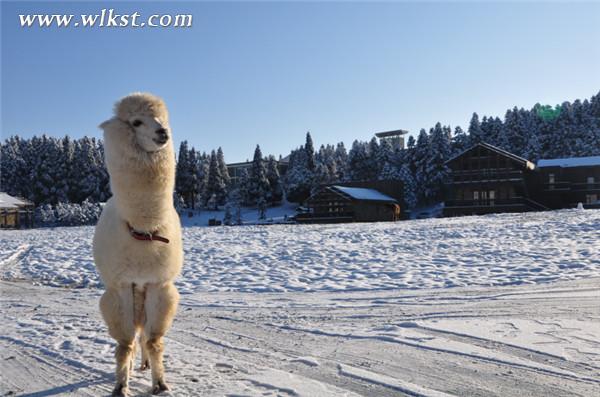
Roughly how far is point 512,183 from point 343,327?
43.2 metres

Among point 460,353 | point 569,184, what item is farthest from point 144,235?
point 569,184

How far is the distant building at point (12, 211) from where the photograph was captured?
46.3m

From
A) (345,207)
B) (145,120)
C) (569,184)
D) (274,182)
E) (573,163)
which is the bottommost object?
(345,207)

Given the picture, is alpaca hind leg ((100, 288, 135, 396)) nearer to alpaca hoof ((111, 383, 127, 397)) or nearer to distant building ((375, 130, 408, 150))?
alpaca hoof ((111, 383, 127, 397))

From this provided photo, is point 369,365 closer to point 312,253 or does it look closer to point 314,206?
point 312,253

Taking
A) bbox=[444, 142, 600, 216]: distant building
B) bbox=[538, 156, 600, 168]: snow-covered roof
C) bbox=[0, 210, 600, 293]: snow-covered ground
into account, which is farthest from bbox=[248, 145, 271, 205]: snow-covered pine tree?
bbox=[0, 210, 600, 293]: snow-covered ground

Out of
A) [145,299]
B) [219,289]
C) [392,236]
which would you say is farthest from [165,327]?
[392,236]

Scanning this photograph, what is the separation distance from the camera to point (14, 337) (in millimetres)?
6207

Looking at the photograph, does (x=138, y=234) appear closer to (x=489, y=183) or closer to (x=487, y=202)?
(x=487, y=202)

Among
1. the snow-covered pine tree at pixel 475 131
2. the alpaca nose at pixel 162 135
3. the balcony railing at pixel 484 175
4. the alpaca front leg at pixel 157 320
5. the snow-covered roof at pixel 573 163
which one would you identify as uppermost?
the snow-covered pine tree at pixel 475 131

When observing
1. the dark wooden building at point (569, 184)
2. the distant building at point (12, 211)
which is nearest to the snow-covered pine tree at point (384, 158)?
the dark wooden building at point (569, 184)

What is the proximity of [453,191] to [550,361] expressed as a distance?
4488 cm

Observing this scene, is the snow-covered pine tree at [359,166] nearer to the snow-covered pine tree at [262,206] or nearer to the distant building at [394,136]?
the snow-covered pine tree at [262,206]

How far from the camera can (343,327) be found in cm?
651
